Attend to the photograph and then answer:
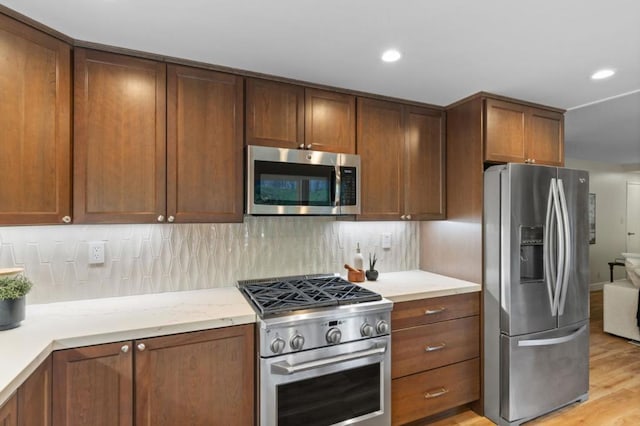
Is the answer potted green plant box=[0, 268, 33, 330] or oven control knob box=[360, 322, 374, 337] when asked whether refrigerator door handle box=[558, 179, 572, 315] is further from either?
potted green plant box=[0, 268, 33, 330]

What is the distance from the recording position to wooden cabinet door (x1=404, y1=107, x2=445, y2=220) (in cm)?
269

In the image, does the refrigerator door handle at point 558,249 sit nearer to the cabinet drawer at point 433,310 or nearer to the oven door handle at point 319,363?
the cabinet drawer at point 433,310

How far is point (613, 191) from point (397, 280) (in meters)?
6.38

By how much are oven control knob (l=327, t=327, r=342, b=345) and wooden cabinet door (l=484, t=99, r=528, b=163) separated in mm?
1631

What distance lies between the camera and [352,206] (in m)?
2.38

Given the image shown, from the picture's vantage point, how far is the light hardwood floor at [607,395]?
243cm

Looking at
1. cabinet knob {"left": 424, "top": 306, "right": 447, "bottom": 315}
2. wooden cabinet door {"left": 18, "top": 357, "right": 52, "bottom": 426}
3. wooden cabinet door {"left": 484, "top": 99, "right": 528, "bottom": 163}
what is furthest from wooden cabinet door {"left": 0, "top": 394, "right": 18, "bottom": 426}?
wooden cabinet door {"left": 484, "top": 99, "right": 528, "bottom": 163}

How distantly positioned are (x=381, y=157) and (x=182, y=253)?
1.54 m

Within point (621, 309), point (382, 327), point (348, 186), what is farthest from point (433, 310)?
point (621, 309)

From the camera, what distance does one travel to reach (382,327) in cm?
203

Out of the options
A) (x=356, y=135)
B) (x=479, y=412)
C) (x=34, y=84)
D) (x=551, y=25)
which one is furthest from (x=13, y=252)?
(x=479, y=412)

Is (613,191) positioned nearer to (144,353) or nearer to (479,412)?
(479,412)

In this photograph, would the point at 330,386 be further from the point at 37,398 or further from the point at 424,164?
the point at 424,164

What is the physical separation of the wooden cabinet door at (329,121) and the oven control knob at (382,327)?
1155 mm
